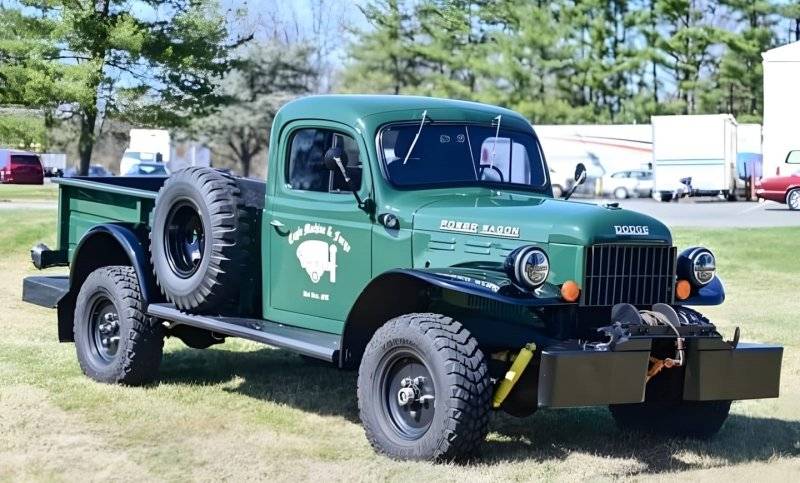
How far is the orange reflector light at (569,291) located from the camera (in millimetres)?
6109

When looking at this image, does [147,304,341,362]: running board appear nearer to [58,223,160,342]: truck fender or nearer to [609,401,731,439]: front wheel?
[58,223,160,342]: truck fender

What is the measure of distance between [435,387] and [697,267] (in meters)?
1.67

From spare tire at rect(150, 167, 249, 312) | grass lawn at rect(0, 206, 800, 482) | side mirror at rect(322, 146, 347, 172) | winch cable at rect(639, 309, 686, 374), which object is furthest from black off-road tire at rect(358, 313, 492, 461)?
spare tire at rect(150, 167, 249, 312)

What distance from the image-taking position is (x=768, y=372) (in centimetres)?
643

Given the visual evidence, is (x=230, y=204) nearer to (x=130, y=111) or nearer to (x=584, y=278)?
(x=584, y=278)

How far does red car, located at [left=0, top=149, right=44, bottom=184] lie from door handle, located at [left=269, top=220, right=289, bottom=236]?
41.3 meters


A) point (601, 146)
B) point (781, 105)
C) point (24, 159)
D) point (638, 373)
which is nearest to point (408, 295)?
point (638, 373)

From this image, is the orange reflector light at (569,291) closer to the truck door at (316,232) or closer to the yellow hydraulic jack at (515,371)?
the yellow hydraulic jack at (515,371)

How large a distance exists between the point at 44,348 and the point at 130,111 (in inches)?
1009

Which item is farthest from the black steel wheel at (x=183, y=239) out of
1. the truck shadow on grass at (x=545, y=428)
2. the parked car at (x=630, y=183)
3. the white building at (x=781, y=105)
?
the parked car at (x=630, y=183)

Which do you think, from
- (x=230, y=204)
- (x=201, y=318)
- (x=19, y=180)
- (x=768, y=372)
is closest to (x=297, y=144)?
(x=230, y=204)

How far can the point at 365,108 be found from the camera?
23.9ft

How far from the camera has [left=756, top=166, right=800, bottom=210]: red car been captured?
3209 centimetres

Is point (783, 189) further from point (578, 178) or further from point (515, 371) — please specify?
point (515, 371)
